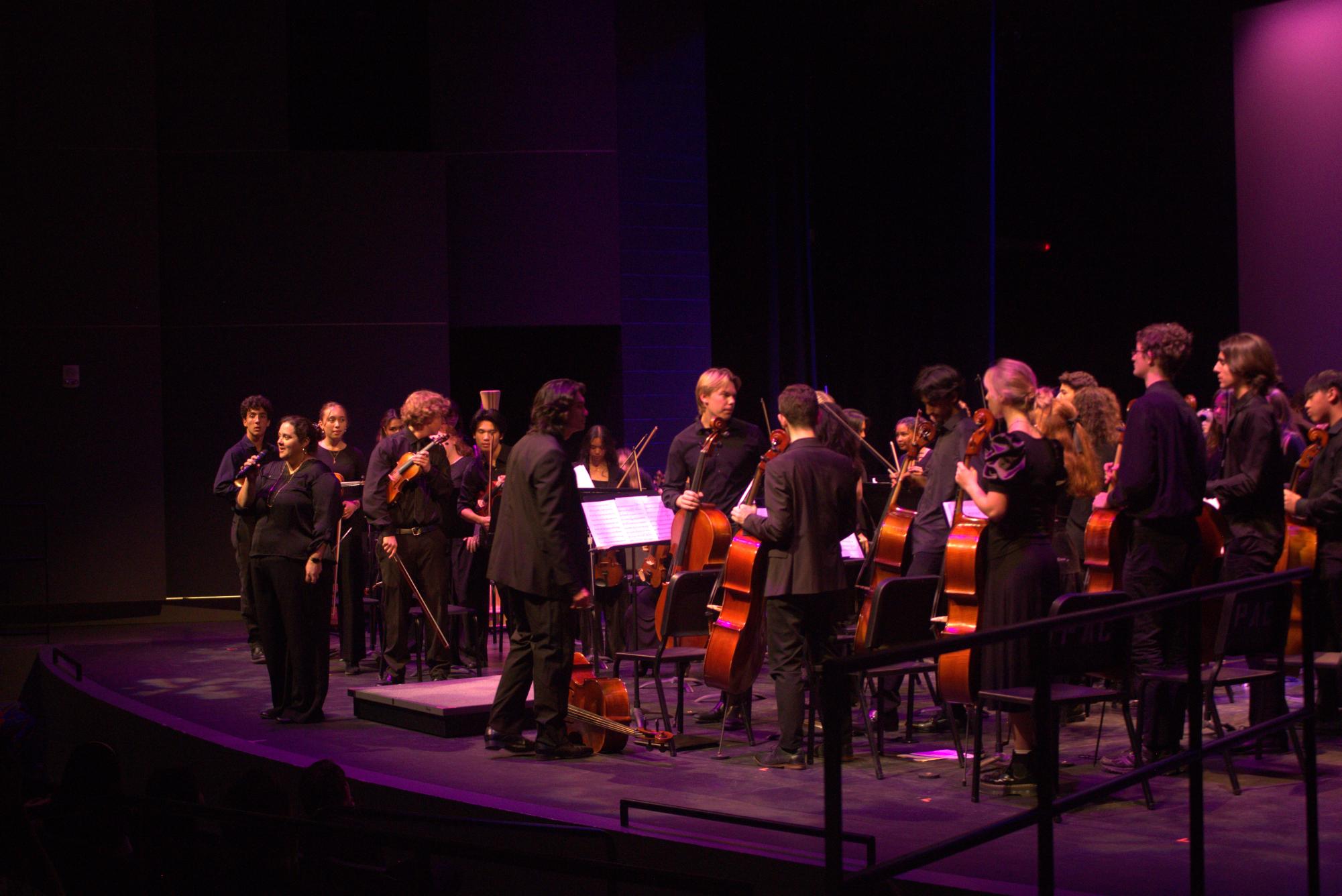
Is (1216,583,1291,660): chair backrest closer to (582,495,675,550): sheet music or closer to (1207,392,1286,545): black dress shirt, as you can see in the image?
(1207,392,1286,545): black dress shirt

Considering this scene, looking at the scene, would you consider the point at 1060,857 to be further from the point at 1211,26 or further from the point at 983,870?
the point at 1211,26

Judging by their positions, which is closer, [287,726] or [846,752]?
[846,752]

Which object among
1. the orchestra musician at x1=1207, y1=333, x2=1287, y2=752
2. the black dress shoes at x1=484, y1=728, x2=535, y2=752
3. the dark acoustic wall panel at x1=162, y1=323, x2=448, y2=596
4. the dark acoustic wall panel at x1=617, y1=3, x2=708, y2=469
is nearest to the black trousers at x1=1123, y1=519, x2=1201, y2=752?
the orchestra musician at x1=1207, y1=333, x2=1287, y2=752

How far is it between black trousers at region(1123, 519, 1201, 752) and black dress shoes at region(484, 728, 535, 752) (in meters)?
2.59

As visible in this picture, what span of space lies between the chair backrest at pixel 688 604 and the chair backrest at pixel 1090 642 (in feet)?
6.51

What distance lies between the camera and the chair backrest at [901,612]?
17.1 ft

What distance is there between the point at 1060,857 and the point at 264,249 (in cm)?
875

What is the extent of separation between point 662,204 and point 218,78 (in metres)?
3.87

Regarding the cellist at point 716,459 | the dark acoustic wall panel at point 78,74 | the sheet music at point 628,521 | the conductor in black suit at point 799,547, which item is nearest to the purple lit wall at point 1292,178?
the cellist at point 716,459

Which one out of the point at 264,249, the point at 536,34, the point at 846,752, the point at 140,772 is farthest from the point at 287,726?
the point at 536,34

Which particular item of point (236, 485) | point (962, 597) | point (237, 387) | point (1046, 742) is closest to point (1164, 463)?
point (962, 597)

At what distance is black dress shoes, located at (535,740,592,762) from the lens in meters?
5.63

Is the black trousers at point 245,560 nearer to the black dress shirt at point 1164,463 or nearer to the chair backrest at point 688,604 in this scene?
the chair backrest at point 688,604

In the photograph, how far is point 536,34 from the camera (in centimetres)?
1096
